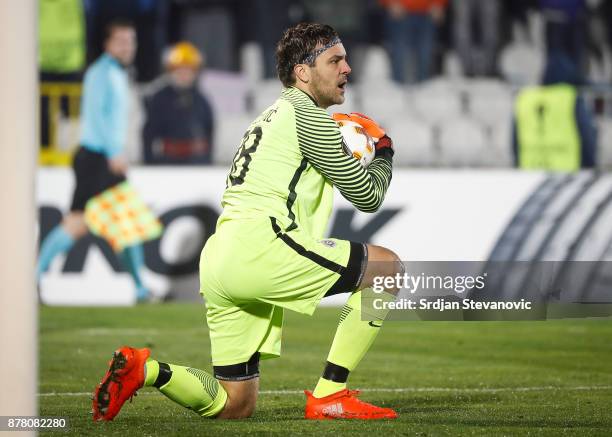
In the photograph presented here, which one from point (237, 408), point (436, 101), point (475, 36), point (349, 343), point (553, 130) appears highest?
point (475, 36)

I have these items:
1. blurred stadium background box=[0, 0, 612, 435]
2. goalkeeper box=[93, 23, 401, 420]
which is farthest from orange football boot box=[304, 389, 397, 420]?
blurred stadium background box=[0, 0, 612, 435]

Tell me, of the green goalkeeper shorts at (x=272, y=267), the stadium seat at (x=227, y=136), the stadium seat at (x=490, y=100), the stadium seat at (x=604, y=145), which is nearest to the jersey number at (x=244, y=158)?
the green goalkeeper shorts at (x=272, y=267)

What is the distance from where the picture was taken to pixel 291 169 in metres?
5.11

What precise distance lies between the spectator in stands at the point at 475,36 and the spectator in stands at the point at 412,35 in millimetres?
274

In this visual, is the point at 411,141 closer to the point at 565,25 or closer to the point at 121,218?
the point at 565,25

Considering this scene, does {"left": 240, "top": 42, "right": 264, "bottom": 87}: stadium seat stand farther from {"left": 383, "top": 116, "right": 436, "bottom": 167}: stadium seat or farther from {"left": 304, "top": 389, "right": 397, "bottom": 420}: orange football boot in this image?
{"left": 304, "top": 389, "right": 397, "bottom": 420}: orange football boot

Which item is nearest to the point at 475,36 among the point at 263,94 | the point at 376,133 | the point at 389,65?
the point at 389,65

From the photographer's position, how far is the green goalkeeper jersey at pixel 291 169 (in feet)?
16.6

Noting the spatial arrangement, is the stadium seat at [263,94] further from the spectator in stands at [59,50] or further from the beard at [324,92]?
the beard at [324,92]

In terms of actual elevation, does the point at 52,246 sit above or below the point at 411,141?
below

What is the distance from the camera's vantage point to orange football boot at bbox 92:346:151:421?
192 inches

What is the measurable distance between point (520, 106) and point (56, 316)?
6.49 metres

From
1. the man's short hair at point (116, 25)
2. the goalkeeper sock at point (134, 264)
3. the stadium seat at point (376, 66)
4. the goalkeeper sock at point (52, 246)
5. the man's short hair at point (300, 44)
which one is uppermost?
the man's short hair at point (116, 25)

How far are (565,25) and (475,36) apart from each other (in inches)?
49.4
